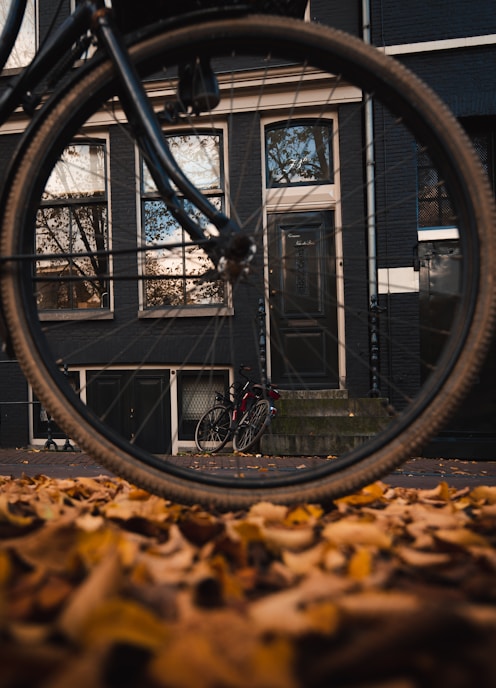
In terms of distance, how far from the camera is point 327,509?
119cm

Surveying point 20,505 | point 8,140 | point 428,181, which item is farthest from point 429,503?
point 8,140

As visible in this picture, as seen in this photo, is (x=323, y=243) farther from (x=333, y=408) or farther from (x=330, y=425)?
(x=330, y=425)

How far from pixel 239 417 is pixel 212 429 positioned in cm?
49

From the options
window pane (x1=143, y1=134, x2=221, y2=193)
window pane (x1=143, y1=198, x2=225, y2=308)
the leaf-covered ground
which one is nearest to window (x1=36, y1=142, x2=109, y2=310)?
window pane (x1=143, y1=198, x2=225, y2=308)

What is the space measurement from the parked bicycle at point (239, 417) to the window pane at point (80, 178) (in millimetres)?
3273

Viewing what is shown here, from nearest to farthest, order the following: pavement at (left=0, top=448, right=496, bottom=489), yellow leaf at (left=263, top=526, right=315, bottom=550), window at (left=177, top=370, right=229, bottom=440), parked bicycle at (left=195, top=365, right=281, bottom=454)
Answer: yellow leaf at (left=263, top=526, right=315, bottom=550), pavement at (left=0, top=448, right=496, bottom=489), parked bicycle at (left=195, top=365, right=281, bottom=454), window at (left=177, top=370, right=229, bottom=440)

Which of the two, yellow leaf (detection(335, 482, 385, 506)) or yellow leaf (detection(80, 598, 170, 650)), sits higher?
yellow leaf (detection(80, 598, 170, 650))

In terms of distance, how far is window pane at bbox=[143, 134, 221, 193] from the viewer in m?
6.14

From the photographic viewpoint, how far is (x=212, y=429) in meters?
5.97

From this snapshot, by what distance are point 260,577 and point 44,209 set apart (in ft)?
22.5

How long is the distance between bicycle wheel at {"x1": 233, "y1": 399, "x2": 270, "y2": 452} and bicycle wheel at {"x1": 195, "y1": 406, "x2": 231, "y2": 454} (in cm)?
27

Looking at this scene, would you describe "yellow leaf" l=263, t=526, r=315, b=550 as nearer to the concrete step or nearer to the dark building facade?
the concrete step

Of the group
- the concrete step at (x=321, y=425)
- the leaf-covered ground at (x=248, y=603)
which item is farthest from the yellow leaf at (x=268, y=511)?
the concrete step at (x=321, y=425)

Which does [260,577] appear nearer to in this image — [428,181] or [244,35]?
[244,35]
